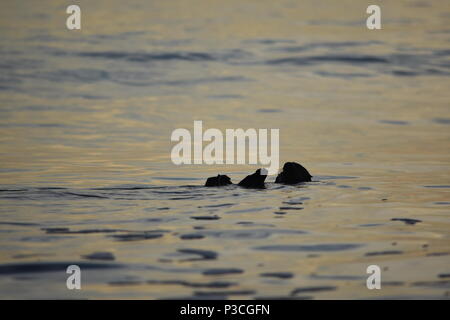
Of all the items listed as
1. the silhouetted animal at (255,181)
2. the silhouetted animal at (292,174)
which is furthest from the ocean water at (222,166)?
the silhouetted animal at (292,174)

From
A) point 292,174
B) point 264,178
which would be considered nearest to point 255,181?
point 264,178

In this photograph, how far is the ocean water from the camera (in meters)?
8.12

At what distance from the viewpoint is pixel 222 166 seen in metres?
16.2

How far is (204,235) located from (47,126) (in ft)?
38.6

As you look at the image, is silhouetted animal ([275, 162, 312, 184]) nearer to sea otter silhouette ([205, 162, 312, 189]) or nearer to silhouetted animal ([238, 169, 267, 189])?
sea otter silhouette ([205, 162, 312, 189])

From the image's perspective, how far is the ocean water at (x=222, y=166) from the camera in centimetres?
812

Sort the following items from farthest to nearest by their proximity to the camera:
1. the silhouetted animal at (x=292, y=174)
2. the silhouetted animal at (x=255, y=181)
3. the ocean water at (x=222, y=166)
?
the silhouetted animal at (x=292, y=174)
the silhouetted animal at (x=255, y=181)
the ocean water at (x=222, y=166)

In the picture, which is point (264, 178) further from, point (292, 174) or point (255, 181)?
point (292, 174)

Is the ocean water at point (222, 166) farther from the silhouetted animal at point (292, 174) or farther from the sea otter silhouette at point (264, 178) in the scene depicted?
the silhouetted animal at point (292, 174)

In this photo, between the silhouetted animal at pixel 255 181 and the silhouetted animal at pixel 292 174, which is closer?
the silhouetted animal at pixel 255 181

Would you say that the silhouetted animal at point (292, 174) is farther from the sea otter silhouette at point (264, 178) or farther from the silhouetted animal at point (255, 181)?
the silhouetted animal at point (255, 181)

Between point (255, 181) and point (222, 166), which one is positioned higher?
point (222, 166)

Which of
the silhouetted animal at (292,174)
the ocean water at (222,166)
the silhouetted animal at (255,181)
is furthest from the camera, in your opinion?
the silhouetted animal at (292,174)

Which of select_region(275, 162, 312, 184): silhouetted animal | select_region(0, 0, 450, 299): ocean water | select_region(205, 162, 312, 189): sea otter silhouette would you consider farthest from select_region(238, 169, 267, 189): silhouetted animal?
select_region(275, 162, 312, 184): silhouetted animal
